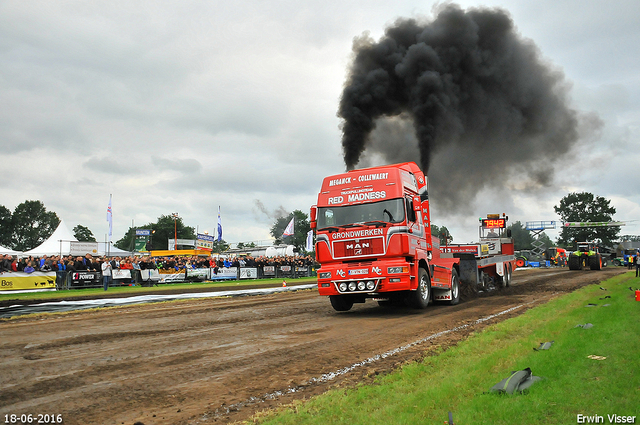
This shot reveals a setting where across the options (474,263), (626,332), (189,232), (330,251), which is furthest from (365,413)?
(189,232)

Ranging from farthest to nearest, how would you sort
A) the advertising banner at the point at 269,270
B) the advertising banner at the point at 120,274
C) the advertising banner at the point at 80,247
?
the advertising banner at the point at 80,247 → the advertising banner at the point at 269,270 → the advertising banner at the point at 120,274

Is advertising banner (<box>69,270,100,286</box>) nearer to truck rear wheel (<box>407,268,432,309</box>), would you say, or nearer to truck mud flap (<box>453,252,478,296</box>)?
truck rear wheel (<box>407,268,432,309</box>)


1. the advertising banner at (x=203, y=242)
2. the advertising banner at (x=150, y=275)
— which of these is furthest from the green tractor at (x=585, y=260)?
the advertising banner at (x=203, y=242)

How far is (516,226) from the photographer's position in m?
103

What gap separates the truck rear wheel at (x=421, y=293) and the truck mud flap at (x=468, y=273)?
3759 millimetres

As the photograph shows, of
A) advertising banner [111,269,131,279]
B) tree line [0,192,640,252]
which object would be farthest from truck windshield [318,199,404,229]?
tree line [0,192,640,252]

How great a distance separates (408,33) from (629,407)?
2484 cm

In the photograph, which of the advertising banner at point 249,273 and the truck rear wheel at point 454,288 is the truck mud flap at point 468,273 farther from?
the advertising banner at point 249,273

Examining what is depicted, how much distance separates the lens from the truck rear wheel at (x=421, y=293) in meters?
11.8

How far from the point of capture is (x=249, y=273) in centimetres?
3384

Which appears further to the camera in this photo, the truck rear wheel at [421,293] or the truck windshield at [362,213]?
the truck rear wheel at [421,293]

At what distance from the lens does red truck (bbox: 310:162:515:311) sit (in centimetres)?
1096

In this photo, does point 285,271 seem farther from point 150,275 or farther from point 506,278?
point 506,278

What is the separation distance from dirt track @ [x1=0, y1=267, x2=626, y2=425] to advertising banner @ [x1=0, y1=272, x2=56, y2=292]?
41.6 ft
